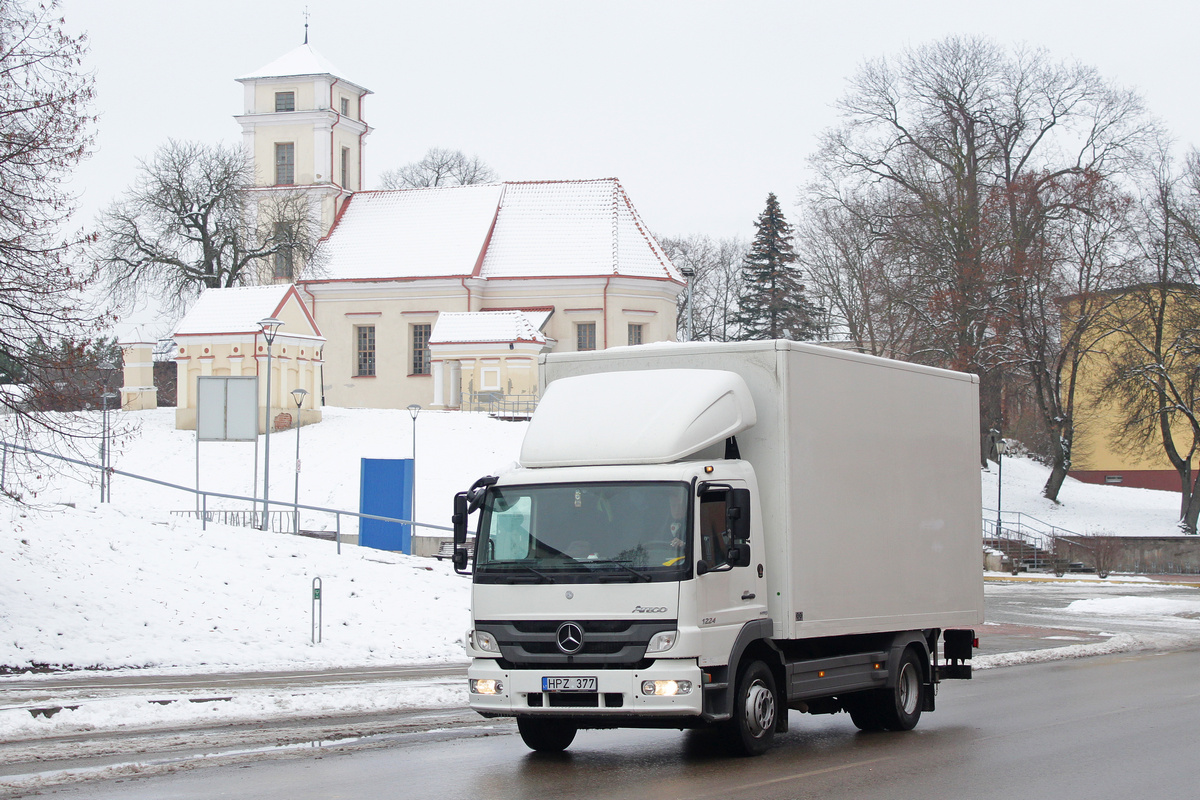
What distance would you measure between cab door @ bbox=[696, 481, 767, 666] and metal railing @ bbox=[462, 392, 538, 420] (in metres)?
46.8

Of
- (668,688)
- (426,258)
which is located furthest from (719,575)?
(426,258)

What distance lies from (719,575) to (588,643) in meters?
1.14

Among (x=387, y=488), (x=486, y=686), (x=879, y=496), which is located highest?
(x=879, y=496)

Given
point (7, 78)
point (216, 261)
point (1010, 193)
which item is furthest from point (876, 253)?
point (7, 78)

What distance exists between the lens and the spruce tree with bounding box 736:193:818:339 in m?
80.4

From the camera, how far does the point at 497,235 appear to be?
6844 centimetres

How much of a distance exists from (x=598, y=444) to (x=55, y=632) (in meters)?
12.6

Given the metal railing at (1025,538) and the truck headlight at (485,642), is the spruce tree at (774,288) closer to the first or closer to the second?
the metal railing at (1025,538)

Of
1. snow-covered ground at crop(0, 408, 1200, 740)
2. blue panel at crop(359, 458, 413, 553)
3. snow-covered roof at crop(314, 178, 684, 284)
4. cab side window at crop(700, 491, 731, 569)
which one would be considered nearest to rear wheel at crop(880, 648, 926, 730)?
cab side window at crop(700, 491, 731, 569)

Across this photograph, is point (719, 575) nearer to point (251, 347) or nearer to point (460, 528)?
point (460, 528)

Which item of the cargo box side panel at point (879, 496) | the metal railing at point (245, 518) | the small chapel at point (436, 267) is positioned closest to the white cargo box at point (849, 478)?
the cargo box side panel at point (879, 496)

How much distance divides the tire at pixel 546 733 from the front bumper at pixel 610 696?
960 millimetres

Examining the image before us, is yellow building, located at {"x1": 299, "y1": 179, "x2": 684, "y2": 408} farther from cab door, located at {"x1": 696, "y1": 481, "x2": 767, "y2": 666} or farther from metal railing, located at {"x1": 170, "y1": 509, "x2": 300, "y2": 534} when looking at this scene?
cab door, located at {"x1": 696, "y1": 481, "x2": 767, "y2": 666}

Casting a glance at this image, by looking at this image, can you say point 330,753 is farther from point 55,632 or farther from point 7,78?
point 7,78
